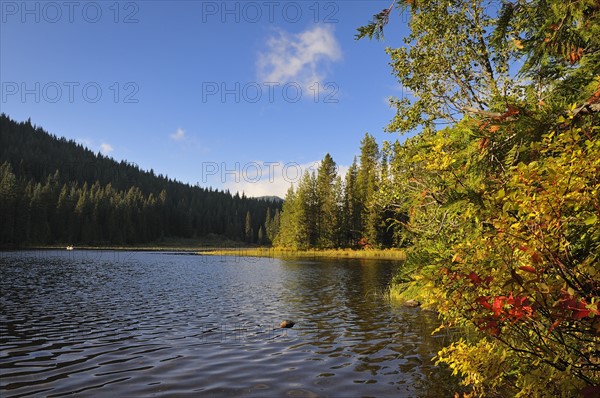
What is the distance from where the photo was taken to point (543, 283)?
11.3 feet

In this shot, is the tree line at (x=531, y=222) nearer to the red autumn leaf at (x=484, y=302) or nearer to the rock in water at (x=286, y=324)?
the red autumn leaf at (x=484, y=302)

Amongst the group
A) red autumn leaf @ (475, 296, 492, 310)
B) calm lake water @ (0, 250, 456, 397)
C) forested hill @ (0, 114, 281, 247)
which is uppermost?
forested hill @ (0, 114, 281, 247)

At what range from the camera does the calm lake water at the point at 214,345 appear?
9469 mm

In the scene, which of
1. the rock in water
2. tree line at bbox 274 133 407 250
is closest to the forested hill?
tree line at bbox 274 133 407 250

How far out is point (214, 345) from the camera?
13.1 metres

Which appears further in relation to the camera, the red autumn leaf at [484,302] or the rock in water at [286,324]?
the rock in water at [286,324]

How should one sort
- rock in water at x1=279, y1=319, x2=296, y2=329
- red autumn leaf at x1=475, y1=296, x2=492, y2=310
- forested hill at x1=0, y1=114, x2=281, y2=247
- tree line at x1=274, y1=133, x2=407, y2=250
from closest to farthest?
red autumn leaf at x1=475, y1=296, x2=492, y2=310, rock in water at x1=279, y1=319, x2=296, y2=329, tree line at x1=274, y1=133, x2=407, y2=250, forested hill at x1=0, y1=114, x2=281, y2=247

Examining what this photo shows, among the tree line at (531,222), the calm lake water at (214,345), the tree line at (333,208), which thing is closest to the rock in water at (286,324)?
the calm lake water at (214,345)

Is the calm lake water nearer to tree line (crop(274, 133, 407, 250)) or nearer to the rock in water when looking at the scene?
the rock in water

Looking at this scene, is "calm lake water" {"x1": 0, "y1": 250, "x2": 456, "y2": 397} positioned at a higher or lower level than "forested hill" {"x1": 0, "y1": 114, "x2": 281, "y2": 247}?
lower

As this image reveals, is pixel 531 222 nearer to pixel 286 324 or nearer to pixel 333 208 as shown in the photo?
pixel 286 324

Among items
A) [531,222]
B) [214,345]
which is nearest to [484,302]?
[531,222]

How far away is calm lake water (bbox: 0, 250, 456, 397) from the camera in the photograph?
31.1 ft

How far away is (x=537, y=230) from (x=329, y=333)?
482 inches
